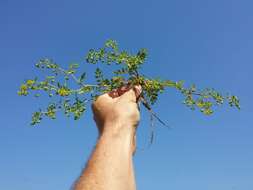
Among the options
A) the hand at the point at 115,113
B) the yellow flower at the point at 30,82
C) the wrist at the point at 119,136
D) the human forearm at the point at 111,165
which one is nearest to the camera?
the human forearm at the point at 111,165

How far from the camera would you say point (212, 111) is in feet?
31.9

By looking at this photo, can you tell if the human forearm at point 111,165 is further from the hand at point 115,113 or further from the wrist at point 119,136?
the hand at point 115,113

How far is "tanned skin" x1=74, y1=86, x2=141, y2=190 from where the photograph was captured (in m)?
4.14

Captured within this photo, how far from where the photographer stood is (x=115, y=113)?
557 cm

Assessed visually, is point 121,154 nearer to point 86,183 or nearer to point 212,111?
point 86,183

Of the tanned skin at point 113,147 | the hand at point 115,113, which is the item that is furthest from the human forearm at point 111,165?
the hand at point 115,113

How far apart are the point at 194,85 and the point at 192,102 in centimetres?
41

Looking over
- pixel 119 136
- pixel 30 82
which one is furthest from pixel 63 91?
pixel 119 136

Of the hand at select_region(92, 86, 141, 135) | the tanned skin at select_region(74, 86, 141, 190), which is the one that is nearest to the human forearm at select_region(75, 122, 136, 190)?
the tanned skin at select_region(74, 86, 141, 190)

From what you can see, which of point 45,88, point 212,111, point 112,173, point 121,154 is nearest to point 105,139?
point 121,154

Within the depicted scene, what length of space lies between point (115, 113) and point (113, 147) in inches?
37.0

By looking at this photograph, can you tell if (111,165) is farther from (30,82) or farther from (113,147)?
(30,82)

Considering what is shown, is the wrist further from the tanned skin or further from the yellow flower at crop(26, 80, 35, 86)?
the yellow flower at crop(26, 80, 35, 86)

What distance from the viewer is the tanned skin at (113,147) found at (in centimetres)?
414
